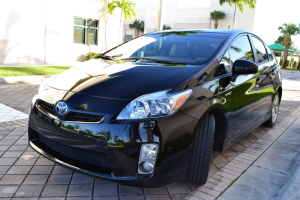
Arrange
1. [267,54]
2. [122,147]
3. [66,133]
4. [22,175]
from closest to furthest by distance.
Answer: [122,147] → [66,133] → [22,175] → [267,54]

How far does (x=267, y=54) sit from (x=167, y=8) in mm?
36258

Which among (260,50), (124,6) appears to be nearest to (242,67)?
(260,50)

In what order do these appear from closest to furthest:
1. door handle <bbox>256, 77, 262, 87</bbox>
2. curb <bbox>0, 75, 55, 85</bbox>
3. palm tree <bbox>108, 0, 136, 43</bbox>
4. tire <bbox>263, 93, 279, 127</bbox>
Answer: door handle <bbox>256, 77, 262, 87</bbox>
tire <bbox>263, 93, 279, 127</bbox>
curb <bbox>0, 75, 55, 85</bbox>
palm tree <bbox>108, 0, 136, 43</bbox>

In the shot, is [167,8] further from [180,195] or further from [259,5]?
[180,195]

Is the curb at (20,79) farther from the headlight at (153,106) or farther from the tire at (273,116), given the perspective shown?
the headlight at (153,106)

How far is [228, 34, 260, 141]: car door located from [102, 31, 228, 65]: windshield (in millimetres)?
286

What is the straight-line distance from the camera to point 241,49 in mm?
3557

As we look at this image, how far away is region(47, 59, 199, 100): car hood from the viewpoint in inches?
96.5

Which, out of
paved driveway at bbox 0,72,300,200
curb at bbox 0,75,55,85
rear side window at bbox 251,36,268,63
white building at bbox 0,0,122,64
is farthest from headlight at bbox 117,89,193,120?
white building at bbox 0,0,122,64

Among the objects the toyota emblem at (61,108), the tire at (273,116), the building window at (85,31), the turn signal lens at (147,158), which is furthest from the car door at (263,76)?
the building window at (85,31)

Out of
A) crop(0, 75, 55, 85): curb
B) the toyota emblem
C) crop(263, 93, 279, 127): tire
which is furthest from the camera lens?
crop(0, 75, 55, 85): curb

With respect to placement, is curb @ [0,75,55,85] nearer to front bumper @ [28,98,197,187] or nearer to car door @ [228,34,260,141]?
front bumper @ [28,98,197,187]

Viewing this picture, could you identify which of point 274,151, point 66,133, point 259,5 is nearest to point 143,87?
point 66,133

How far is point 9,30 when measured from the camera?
501 inches
